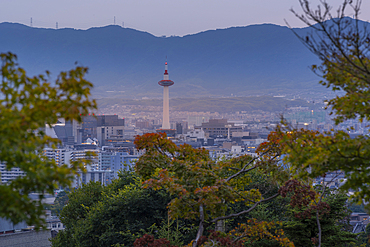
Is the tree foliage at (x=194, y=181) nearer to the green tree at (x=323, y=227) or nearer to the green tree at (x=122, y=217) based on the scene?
the green tree at (x=323, y=227)

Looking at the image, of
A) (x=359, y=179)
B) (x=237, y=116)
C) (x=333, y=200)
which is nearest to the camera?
(x=359, y=179)

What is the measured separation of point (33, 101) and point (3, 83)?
0.33 meters

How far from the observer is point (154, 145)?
6586mm

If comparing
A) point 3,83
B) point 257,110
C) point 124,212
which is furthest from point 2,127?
point 257,110

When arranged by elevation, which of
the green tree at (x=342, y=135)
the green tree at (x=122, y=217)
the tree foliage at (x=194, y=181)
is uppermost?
the green tree at (x=342, y=135)

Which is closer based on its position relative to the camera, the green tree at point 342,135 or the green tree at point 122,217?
the green tree at point 342,135

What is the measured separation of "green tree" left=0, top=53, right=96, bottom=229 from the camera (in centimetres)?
282

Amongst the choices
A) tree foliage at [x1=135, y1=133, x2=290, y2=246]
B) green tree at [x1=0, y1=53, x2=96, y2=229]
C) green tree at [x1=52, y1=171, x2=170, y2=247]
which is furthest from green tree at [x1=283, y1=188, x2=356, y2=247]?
green tree at [x1=0, y1=53, x2=96, y2=229]

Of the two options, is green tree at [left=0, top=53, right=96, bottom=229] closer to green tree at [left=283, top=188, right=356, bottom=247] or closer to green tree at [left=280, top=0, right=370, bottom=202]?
A: green tree at [left=280, top=0, right=370, bottom=202]

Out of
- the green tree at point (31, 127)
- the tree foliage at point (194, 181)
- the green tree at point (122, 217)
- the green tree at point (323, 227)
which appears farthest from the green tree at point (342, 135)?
the green tree at point (122, 217)

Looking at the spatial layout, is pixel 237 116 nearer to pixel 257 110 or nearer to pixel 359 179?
pixel 257 110

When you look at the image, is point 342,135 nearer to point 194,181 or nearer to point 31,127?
point 194,181

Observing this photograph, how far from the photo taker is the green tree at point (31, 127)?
282cm

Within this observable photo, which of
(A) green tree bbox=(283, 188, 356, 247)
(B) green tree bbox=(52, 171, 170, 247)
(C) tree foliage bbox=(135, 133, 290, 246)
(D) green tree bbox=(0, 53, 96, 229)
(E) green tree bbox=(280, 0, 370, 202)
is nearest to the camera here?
(D) green tree bbox=(0, 53, 96, 229)
